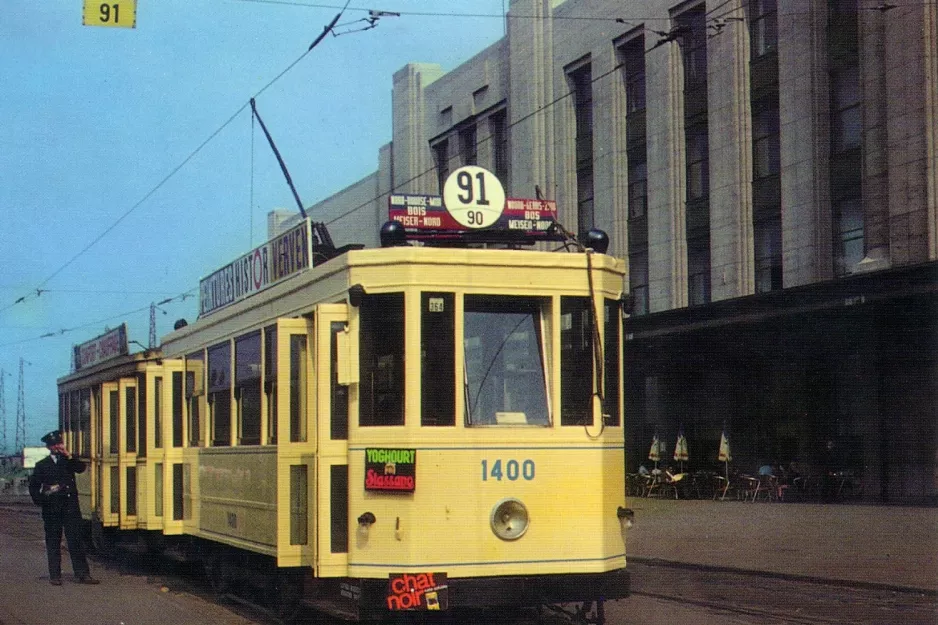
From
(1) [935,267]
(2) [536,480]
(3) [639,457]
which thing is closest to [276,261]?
(2) [536,480]

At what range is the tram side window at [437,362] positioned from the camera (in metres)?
8.77

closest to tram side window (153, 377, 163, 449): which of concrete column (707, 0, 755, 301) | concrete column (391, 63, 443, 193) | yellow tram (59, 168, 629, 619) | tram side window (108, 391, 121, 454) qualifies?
tram side window (108, 391, 121, 454)

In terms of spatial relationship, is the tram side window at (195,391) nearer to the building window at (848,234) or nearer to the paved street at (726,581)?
the paved street at (726,581)

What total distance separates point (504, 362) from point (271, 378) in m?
2.07

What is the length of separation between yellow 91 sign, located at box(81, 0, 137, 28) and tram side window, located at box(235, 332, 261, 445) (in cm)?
409

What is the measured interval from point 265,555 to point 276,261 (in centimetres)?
231

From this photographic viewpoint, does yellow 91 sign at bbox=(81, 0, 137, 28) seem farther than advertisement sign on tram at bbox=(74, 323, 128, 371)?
No

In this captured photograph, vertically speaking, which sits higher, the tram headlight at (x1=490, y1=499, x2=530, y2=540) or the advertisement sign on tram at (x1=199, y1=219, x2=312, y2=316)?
the advertisement sign on tram at (x1=199, y1=219, x2=312, y2=316)

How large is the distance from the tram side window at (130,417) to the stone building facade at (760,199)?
15.1m

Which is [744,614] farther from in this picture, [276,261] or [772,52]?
[772,52]

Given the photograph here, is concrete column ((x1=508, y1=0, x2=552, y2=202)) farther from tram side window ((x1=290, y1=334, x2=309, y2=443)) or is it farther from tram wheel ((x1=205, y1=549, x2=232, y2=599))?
tram side window ((x1=290, y1=334, x2=309, y2=443))

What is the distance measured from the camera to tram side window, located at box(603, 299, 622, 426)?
30.0ft

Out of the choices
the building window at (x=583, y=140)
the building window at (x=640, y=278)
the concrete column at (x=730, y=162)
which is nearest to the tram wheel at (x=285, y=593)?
the concrete column at (x=730, y=162)

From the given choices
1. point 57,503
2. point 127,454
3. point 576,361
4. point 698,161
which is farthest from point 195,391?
point 698,161
